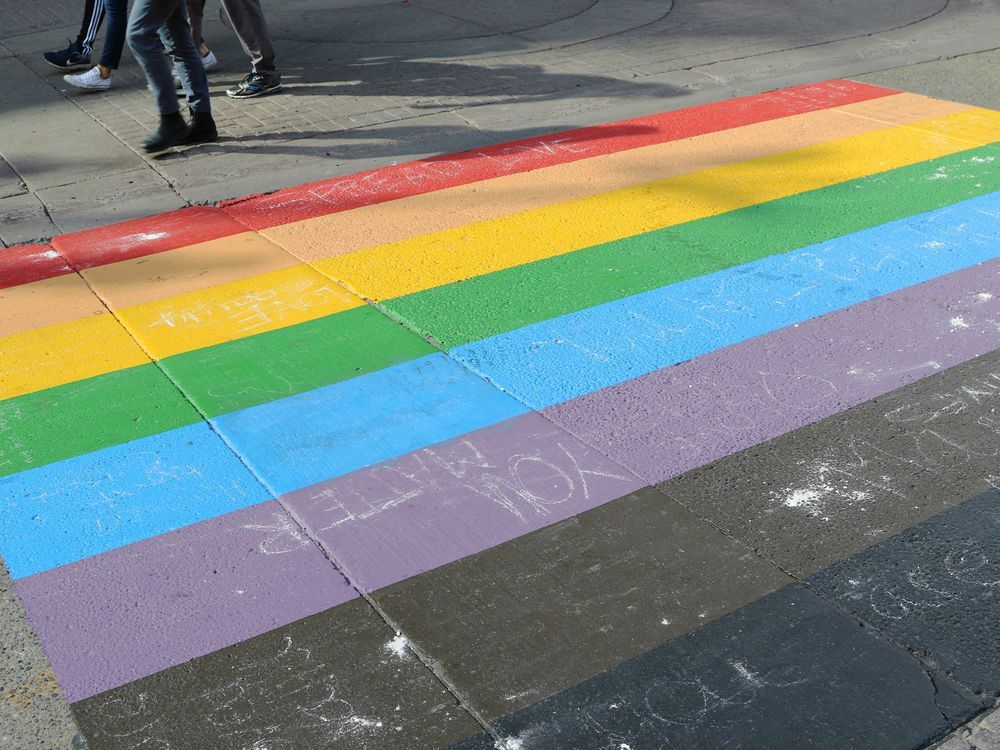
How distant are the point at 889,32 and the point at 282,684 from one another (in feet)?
29.8

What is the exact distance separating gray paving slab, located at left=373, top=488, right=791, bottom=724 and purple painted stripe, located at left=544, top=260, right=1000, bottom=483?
40 cm

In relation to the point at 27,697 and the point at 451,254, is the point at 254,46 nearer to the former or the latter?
the point at 451,254

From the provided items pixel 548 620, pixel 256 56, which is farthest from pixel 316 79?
pixel 548 620

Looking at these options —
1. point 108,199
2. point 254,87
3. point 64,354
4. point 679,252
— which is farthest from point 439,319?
point 254,87

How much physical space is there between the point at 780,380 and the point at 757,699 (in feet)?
5.87

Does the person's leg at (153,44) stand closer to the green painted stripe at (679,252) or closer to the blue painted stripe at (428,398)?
the green painted stripe at (679,252)

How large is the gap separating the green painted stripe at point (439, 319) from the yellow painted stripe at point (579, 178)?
2.46 ft

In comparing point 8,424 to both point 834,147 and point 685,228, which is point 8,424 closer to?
point 685,228

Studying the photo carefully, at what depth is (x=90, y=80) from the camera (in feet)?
27.9

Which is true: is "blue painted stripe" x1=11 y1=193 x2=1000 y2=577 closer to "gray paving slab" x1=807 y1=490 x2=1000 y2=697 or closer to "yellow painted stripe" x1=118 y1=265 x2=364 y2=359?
"yellow painted stripe" x1=118 y1=265 x2=364 y2=359

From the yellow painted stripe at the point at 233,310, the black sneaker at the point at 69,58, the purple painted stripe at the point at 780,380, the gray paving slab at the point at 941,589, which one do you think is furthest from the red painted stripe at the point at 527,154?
the gray paving slab at the point at 941,589

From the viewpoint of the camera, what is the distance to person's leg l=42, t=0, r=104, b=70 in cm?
896

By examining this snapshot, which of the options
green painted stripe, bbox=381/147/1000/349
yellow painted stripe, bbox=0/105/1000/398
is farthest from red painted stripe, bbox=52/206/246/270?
green painted stripe, bbox=381/147/1000/349

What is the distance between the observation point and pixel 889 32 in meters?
10.0
